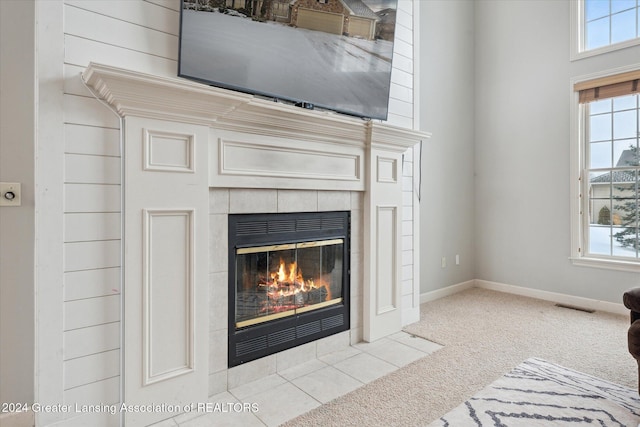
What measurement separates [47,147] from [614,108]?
4525mm

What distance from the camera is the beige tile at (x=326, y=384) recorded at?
6.64 ft

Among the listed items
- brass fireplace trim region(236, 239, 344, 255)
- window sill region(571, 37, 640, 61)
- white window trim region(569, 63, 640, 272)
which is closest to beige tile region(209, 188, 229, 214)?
brass fireplace trim region(236, 239, 344, 255)

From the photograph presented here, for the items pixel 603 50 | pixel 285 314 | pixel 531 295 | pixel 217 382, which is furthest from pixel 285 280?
pixel 603 50

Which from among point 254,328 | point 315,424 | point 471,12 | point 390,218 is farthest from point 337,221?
point 471,12

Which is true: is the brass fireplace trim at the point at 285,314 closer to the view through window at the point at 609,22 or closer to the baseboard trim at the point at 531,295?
the baseboard trim at the point at 531,295

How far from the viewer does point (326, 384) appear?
84.0 inches

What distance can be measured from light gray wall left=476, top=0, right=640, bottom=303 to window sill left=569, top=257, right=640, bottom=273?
5 centimetres

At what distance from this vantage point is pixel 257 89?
2.12 m

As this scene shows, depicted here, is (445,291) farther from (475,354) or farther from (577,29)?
(577,29)
